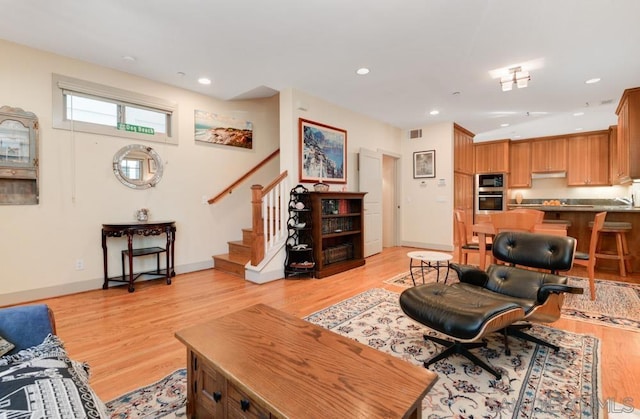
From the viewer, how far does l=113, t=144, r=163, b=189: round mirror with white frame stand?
3762 mm

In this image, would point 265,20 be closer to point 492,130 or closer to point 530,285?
point 530,285

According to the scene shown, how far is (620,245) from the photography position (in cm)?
396

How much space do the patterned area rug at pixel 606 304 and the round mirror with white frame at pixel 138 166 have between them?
351 centimetres

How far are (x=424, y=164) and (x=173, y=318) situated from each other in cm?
550

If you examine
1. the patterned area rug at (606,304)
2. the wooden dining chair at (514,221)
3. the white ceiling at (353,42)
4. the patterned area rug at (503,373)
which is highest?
the white ceiling at (353,42)

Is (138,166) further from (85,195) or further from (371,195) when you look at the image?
(371,195)

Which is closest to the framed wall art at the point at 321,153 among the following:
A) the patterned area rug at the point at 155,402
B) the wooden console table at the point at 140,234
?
the wooden console table at the point at 140,234

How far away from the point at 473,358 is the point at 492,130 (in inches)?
250

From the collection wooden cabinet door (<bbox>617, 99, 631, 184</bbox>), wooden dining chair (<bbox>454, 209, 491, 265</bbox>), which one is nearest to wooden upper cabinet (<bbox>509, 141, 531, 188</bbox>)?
wooden cabinet door (<bbox>617, 99, 631, 184</bbox>)

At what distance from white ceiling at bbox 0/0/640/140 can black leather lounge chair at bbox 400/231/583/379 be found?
2019 millimetres

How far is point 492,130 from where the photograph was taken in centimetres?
674

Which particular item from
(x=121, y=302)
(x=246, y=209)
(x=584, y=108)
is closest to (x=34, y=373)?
(x=121, y=302)

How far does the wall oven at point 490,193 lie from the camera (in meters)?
7.46

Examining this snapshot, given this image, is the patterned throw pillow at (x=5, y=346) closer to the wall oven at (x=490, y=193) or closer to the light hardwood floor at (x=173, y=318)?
the light hardwood floor at (x=173, y=318)
